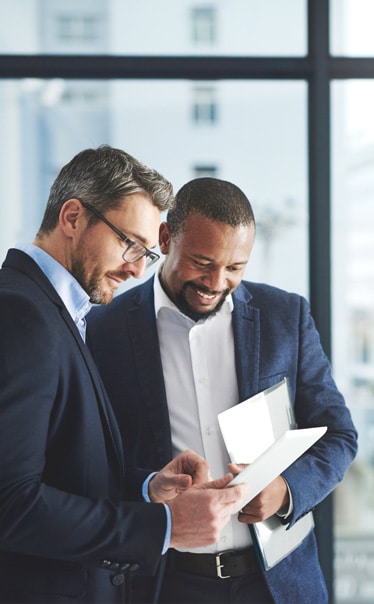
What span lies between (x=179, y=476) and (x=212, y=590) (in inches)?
15.1

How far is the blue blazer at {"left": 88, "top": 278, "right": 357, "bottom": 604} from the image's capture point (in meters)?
1.69

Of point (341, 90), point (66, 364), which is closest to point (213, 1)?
point (341, 90)

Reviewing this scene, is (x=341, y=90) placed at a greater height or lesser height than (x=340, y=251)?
greater

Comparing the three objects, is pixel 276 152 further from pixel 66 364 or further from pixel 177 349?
pixel 66 364

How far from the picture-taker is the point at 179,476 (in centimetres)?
146

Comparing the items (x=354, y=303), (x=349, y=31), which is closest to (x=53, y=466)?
(x=354, y=303)

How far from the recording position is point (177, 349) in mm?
1809

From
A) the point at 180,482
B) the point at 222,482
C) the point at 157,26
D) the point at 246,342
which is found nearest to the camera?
the point at 222,482

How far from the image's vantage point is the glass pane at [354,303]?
2355 mm

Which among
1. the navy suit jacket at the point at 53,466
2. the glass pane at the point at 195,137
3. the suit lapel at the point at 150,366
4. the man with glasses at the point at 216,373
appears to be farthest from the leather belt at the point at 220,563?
the glass pane at the point at 195,137

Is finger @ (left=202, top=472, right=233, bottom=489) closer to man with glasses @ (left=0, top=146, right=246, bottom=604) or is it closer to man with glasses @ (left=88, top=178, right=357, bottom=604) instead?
man with glasses @ (left=0, top=146, right=246, bottom=604)

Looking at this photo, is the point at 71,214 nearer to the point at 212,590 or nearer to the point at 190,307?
the point at 190,307

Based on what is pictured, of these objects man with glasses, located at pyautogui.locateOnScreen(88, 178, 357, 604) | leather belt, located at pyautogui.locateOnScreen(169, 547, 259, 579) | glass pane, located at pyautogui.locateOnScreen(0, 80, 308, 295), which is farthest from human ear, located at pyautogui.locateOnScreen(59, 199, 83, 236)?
glass pane, located at pyautogui.locateOnScreen(0, 80, 308, 295)

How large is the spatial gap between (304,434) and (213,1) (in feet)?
5.22
